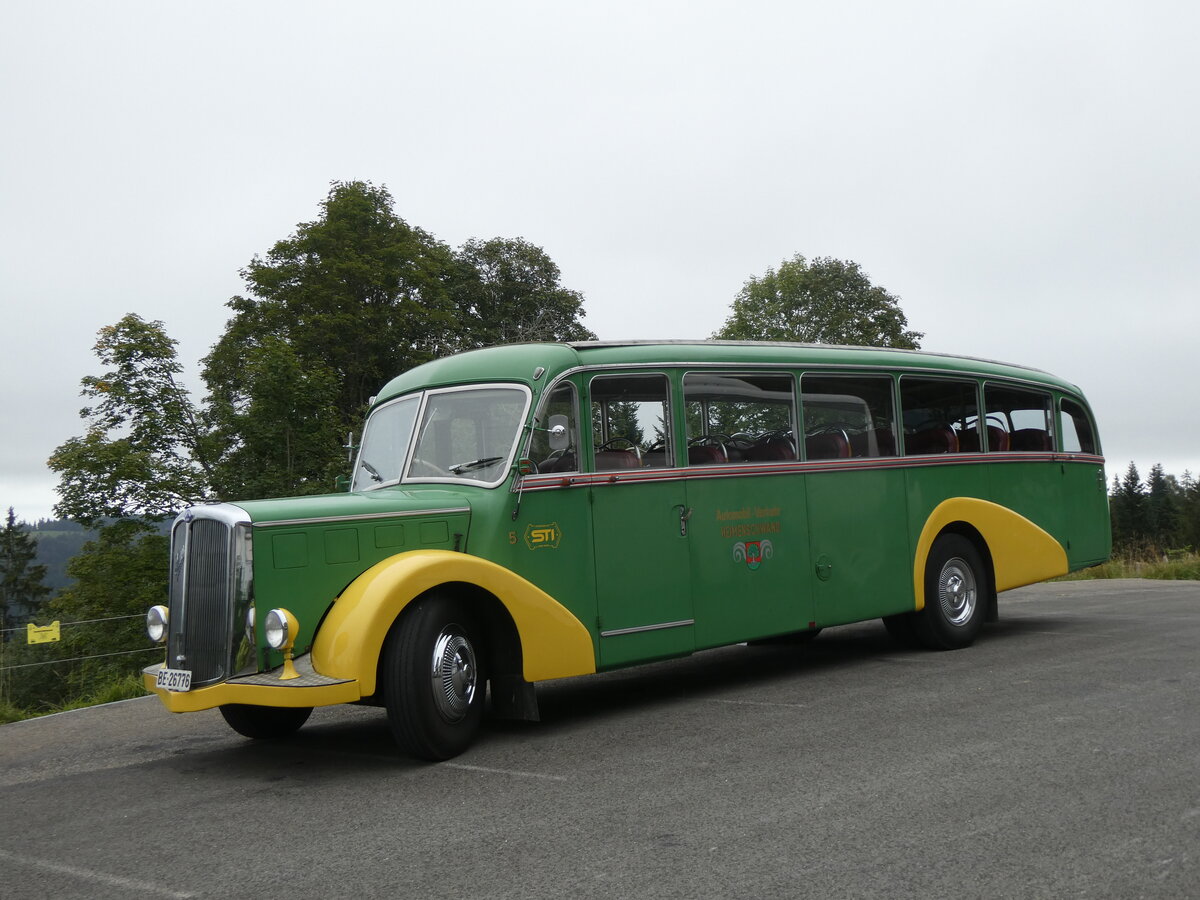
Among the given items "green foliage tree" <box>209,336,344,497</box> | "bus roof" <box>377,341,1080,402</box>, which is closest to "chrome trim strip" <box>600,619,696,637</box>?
"bus roof" <box>377,341,1080,402</box>

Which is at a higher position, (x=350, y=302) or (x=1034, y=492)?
(x=350, y=302)

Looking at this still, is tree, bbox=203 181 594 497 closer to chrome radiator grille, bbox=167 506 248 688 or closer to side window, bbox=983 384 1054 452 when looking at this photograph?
side window, bbox=983 384 1054 452

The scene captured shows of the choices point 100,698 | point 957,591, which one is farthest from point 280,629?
point 957,591

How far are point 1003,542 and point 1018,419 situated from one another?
1413 mm

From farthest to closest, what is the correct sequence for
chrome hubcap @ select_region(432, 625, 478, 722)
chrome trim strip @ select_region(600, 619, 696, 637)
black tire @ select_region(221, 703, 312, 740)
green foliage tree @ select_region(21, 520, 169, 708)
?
green foliage tree @ select_region(21, 520, 169, 708)
chrome trim strip @ select_region(600, 619, 696, 637)
black tire @ select_region(221, 703, 312, 740)
chrome hubcap @ select_region(432, 625, 478, 722)

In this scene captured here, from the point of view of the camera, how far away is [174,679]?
6.82 m

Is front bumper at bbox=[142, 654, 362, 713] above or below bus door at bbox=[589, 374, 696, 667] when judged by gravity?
below

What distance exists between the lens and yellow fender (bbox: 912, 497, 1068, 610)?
1047cm

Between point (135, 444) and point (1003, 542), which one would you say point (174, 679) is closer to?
point (1003, 542)

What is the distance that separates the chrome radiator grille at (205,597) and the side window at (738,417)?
141 inches

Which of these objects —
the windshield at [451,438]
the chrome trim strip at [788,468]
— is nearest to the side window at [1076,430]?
the chrome trim strip at [788,468]

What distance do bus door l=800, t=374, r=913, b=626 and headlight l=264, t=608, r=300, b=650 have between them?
182 inches

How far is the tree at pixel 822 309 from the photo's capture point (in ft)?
164

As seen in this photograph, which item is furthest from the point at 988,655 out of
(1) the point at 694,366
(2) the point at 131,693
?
(2) the point at 131,693
